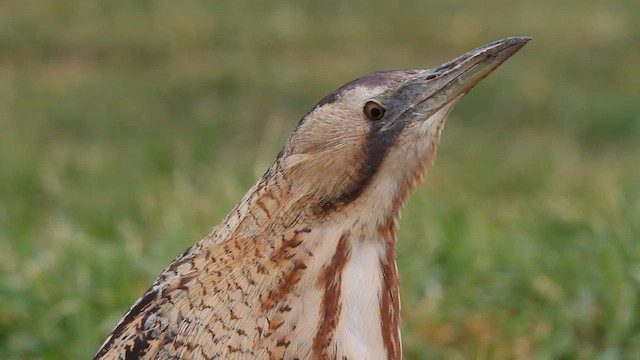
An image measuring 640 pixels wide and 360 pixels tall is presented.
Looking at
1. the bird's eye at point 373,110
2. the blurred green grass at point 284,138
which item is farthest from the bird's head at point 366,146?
the blurred green grass at point 284,138

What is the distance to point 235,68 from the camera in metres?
9.62

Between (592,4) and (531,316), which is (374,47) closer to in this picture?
(592,4)

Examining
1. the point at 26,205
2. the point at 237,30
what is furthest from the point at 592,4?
the point at 26,205

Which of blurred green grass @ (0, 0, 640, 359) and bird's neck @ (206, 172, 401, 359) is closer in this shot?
bird's neck @ (206, 172, 401, 359)

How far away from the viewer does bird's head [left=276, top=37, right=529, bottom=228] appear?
2285 millimetres

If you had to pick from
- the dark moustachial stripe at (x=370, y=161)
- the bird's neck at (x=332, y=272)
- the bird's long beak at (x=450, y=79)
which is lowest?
the bird's neck at (x=332, y=272)

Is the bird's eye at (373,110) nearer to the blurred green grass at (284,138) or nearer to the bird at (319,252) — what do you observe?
the bird at (319,252)

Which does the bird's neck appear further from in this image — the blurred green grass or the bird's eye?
the blurred green grass

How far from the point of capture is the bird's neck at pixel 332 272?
7.45 feet

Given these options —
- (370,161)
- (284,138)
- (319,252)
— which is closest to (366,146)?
(370,161)

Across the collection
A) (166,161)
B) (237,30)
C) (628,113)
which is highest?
(237,30)

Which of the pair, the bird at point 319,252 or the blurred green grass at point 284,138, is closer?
the bird at point 319,252

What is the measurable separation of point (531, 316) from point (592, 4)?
7.91 meters

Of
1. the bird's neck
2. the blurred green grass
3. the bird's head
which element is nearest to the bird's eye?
the bird's head
